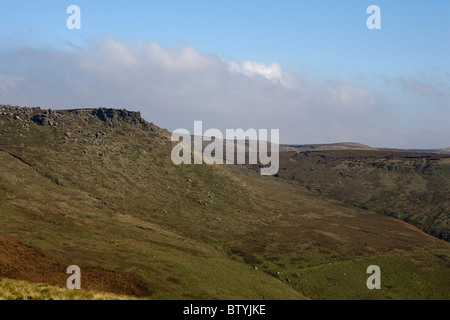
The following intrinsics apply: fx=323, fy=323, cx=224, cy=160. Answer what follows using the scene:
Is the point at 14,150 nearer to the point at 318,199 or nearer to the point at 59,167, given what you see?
the point at 59,167

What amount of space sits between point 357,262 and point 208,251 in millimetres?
38901

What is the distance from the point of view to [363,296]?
210 feet

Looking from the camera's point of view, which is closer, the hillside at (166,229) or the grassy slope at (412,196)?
the hillside at (166,229)

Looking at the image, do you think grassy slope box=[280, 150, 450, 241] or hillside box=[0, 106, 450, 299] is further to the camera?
grassy slope box=[280, 150, 450, 241]

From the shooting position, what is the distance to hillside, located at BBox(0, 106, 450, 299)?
5394 centimetres

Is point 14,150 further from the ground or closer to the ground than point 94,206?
further from the ground

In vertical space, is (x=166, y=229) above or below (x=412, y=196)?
below

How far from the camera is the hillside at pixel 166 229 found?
5394 cm

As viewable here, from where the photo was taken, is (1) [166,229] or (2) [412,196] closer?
(1) [166,229]

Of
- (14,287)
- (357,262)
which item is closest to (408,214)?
(357,262)

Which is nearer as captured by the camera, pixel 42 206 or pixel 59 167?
pixel 42 206

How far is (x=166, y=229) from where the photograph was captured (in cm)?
9050
